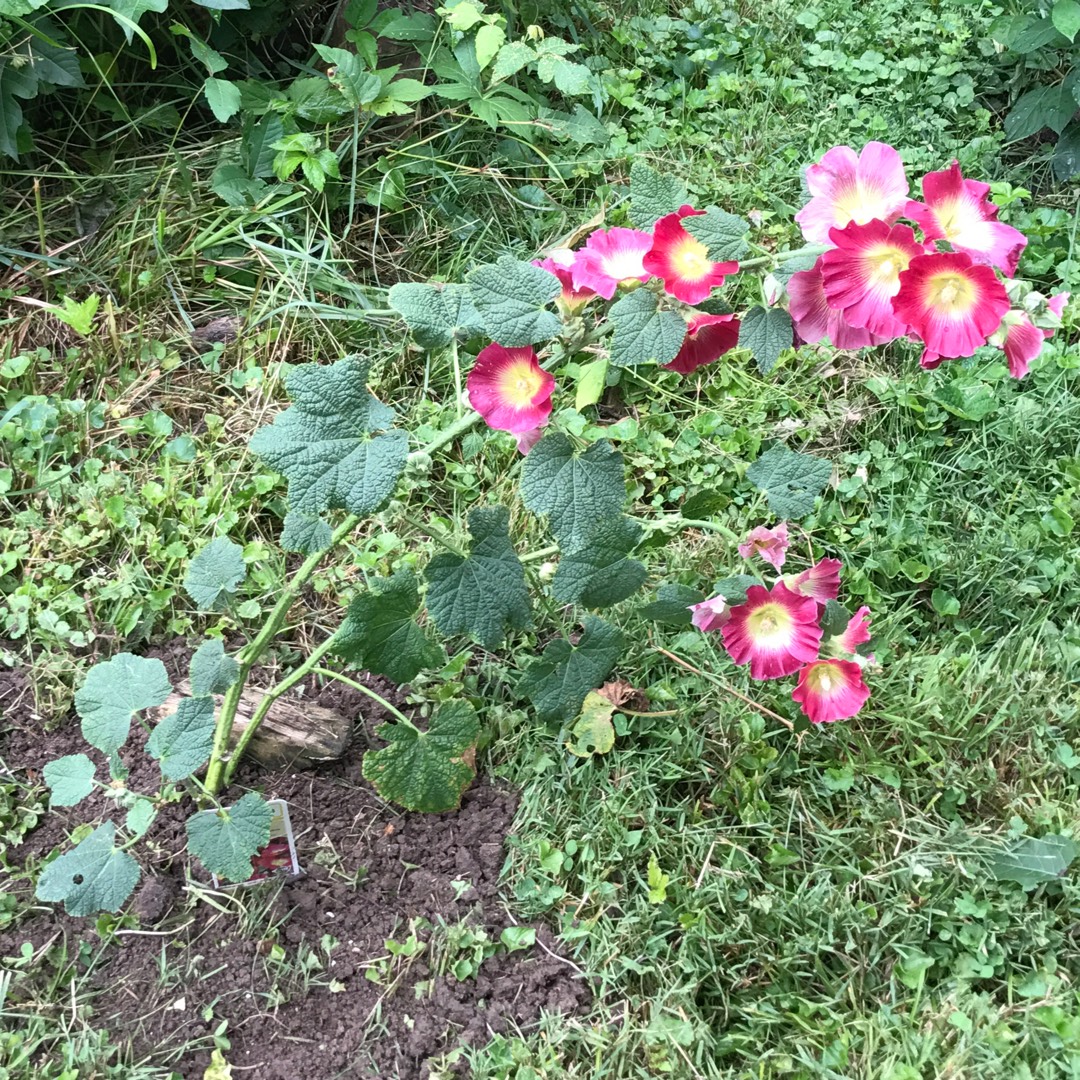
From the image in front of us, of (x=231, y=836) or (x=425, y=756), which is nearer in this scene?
(x=231, y=836)

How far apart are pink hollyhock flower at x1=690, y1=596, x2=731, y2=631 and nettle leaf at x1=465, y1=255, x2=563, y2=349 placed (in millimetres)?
454

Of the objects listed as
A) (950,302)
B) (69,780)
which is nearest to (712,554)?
(950,302)

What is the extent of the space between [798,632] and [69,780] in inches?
40.7

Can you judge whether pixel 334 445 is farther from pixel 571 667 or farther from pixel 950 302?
pixel 950 302

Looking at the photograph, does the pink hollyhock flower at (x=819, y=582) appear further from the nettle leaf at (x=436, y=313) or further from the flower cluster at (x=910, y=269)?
the nettle leaf at (x=436, y=313)

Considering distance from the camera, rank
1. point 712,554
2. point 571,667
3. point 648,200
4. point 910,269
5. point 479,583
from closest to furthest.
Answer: point 910,269 < point 648,200 < point 479,583 < point 571,667 < point 712,554

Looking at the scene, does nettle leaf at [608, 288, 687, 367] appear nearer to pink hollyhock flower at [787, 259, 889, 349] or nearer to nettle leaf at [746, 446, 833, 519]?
pink hollyhock flower at [787, 259, 889, 349]

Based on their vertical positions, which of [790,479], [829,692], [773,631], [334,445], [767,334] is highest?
[767,334]

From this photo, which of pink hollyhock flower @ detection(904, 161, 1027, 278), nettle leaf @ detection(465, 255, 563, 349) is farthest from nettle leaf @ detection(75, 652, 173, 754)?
pink hollyhock flower @ detection(904, 161, 1027, 278)

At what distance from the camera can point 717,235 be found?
113 centimetres

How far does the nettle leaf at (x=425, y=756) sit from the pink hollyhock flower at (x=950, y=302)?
0.85 meters

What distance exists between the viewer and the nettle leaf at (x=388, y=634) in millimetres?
1377

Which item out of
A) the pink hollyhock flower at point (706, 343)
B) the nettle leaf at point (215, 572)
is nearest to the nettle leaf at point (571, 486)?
the pink hollyhock flower at point (706, 343)

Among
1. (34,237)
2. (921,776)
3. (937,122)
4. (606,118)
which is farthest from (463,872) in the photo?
(937,122)
